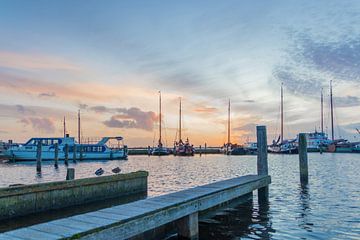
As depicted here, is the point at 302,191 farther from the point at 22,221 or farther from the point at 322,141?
the point at 322,141

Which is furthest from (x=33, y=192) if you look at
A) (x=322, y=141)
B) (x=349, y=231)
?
(x=322, y=141)

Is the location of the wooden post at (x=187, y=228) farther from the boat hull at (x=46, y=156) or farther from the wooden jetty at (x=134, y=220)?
the boat hull at (x=46, y=156)

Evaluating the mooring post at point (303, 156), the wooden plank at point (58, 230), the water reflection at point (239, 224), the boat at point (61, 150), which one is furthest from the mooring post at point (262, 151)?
the boat at point (61, 150)

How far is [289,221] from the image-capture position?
13.9 meters

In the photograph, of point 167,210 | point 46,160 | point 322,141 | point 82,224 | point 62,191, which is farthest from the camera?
point 322,141

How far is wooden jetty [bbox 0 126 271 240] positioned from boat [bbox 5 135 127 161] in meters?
52.2

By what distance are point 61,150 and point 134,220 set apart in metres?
63.4

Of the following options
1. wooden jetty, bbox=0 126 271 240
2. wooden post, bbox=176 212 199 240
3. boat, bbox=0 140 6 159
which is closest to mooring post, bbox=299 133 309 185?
wooden jetty, bbox=0 126 271 240

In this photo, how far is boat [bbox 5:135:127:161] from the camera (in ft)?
213

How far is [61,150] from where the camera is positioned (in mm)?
67875

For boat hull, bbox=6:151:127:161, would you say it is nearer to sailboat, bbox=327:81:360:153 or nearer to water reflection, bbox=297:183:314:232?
water reflection, bbox=297:183:314:232

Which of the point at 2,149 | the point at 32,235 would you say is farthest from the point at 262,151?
the point at 2,149

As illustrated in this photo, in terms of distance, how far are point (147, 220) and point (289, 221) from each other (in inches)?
293

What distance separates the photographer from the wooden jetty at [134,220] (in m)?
6.95
